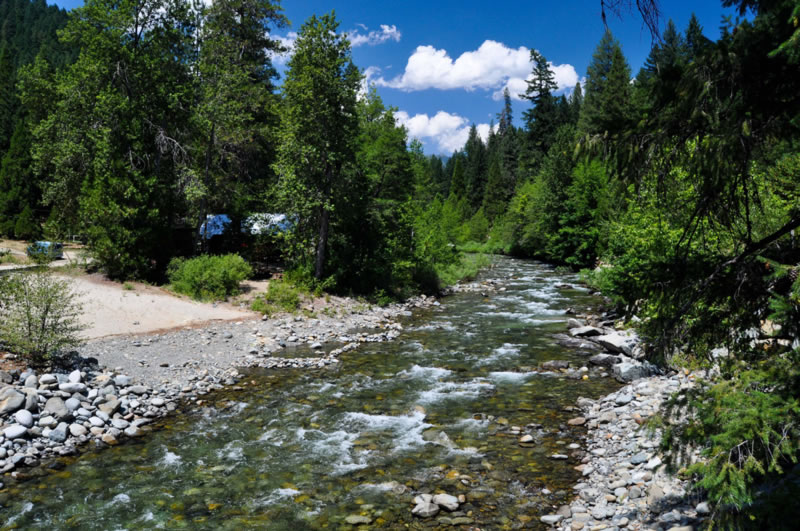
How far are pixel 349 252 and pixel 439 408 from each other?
15.2 m

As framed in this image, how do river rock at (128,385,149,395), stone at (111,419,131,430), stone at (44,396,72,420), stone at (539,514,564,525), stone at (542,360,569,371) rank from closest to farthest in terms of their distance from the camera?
stone at (539,514,564,525)
stone at (44,396,72,420)
stone at (111,419,131,430)
river rock at (128,385,149,395)
stone at (542,360,569,371)

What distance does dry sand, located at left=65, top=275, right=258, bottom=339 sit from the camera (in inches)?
611

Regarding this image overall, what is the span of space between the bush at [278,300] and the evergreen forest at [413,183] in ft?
5.90

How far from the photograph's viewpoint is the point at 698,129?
430cm

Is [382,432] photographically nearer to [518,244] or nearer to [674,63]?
[674,63]

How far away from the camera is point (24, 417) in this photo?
8469mm

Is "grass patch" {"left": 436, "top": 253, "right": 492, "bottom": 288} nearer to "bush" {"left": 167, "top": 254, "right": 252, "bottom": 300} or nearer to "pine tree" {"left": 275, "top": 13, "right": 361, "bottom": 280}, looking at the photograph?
"pine tree" {"left": 275, "top": 13, "right": 361, "bottom": 280}

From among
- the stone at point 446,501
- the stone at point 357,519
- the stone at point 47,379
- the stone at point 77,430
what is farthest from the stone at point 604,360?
the stone at point 47,379

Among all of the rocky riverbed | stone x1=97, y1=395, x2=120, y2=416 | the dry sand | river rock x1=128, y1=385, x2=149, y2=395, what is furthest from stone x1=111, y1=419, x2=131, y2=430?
the dry sand

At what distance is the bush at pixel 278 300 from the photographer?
19953 mm

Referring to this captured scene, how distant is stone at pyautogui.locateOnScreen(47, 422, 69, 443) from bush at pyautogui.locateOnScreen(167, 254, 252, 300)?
11.8 metres

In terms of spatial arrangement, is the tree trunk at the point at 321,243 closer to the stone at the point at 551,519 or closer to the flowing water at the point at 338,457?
the flowing water at the point at 338,457

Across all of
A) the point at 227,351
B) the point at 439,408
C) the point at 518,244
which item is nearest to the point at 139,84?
the point at 227,351

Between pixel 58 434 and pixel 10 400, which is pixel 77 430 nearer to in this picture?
pixel 58 434
